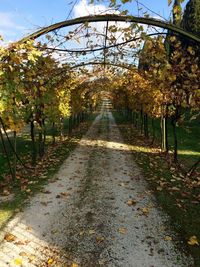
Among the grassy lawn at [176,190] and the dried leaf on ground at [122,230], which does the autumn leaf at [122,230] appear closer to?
the dried leaf on ground at [122,230]

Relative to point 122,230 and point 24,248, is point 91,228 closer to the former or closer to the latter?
point 122,230

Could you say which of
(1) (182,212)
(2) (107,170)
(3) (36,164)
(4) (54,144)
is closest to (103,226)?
(1) (182,212)

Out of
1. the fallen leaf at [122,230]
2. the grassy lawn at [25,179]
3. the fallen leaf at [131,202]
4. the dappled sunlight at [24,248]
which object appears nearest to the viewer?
the dappled sunlight at [24,248]

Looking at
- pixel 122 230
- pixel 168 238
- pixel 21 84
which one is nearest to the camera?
pixel 168 238

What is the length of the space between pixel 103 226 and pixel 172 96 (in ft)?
26.7

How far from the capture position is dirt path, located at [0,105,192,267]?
6277mm

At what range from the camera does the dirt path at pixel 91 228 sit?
628 centimetres

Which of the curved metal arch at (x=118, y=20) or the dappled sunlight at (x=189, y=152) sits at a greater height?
the curved metal arch at (x=118, y=20)

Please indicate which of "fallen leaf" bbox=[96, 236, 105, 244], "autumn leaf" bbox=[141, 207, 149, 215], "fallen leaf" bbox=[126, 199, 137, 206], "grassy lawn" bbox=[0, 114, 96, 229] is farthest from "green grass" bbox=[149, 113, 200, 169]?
"fallen leaf" bbox=[96, 236, 105, 244]

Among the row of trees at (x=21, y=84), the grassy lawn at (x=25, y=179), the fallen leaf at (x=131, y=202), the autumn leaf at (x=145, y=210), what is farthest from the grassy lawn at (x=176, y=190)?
the row of trees at (x=21, y=84)

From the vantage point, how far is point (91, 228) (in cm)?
757

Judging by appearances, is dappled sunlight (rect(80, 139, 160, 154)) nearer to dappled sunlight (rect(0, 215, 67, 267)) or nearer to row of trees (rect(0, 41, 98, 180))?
row of trees (rect(0, 41, 98, 180))

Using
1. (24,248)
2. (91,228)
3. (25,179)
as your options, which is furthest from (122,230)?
(25,179)

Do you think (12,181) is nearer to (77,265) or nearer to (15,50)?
(15,50)
